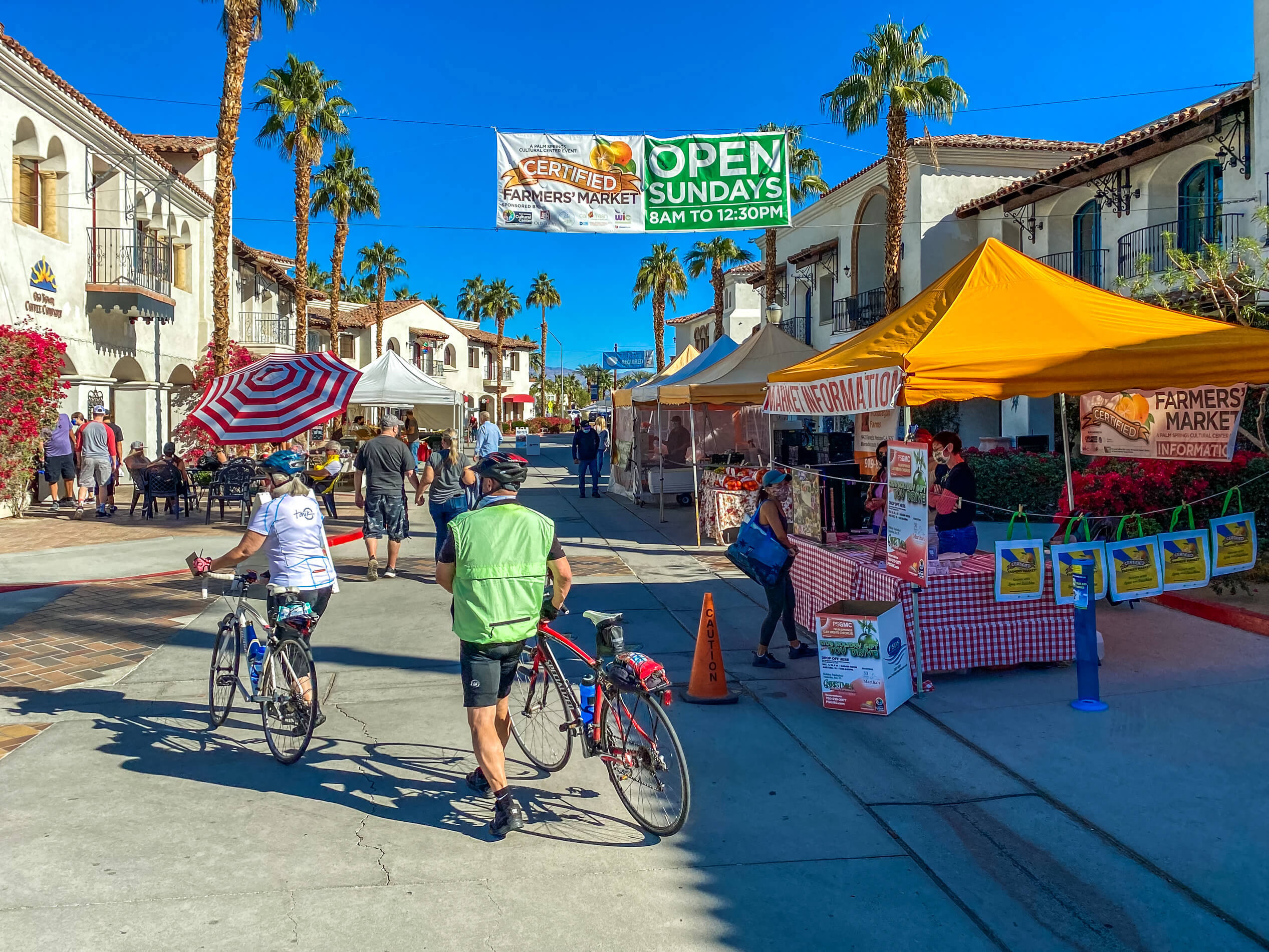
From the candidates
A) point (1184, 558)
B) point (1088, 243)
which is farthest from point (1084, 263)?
point (1184, 558)

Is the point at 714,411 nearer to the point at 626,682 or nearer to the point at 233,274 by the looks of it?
the point at 626,682

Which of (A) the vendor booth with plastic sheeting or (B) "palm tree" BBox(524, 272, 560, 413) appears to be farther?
(B) "palm tree" BBox(524, 272, 560, 413)

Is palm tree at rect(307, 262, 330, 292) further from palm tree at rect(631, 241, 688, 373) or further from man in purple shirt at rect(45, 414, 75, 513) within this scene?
man in purple shirt at rect(45, 414, 75, 513)

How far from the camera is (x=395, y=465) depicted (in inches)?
434

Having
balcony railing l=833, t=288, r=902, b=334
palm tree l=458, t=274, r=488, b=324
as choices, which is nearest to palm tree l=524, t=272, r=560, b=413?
palm tree l=458, t=274, r=488, b=324

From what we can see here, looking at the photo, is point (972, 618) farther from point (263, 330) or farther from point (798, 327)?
point (263, 330)

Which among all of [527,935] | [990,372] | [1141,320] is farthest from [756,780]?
[1141,320]

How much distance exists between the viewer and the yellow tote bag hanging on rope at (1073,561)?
245 inches

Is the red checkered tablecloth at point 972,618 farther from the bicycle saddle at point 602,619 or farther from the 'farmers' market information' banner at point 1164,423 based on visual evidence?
the bicycle saddle at point 602,619

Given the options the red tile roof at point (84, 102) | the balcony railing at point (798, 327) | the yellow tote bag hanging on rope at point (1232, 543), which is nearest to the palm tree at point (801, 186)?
the balcony railing at point (798, 327)

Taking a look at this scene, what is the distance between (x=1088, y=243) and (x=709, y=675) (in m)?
19.8

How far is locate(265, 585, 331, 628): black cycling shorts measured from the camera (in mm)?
5199

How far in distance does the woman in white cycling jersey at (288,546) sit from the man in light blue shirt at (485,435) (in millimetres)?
8344

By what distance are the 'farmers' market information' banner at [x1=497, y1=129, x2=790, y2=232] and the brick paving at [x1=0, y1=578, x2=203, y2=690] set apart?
564cm
